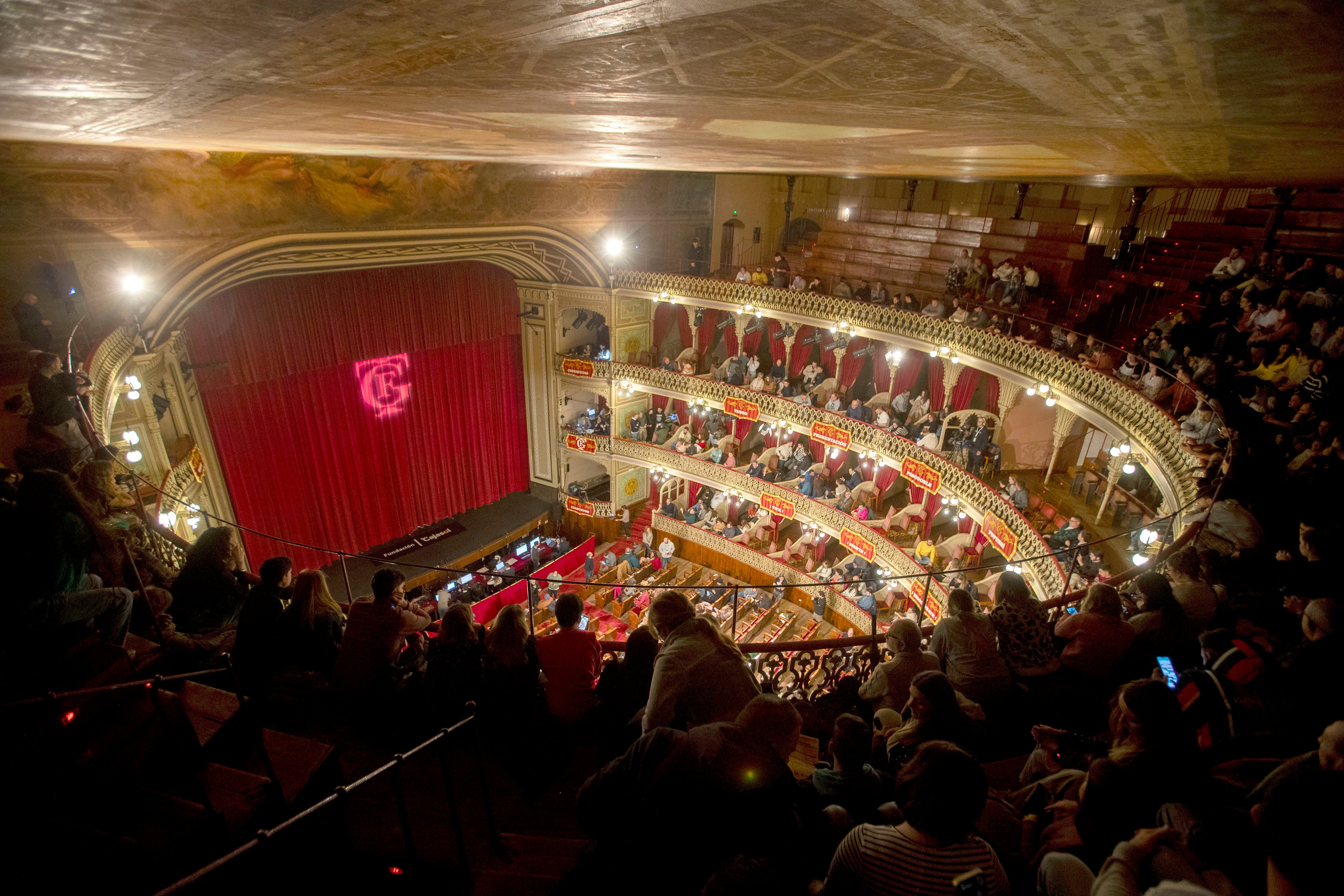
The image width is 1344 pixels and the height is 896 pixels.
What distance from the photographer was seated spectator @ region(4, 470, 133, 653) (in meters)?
3.31

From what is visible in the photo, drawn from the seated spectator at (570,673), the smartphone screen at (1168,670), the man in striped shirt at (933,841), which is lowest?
the seated spectator at (570,673)

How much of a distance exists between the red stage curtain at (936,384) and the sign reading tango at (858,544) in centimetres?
323

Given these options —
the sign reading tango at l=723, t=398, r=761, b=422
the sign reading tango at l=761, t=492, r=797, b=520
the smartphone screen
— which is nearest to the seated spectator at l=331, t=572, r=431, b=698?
the smartphone screen

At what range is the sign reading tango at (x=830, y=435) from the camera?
45.9ft

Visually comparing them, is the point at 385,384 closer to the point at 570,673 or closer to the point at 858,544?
the point at 858,544

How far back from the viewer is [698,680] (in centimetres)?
314

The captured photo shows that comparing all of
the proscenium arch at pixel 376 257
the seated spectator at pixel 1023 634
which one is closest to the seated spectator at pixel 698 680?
the seated spectator at pixel 1023 634

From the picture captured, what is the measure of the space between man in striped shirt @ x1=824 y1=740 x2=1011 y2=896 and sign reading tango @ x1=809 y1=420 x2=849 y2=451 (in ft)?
40.3

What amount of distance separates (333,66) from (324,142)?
3378 millimetres

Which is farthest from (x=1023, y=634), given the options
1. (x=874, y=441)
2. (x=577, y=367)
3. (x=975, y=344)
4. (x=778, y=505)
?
(x=577, y=367)

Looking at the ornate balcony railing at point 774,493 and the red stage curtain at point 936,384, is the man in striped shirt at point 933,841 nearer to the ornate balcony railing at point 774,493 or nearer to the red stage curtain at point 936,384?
the ornate balcony railing at point 774,493

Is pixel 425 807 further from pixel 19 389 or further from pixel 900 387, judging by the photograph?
pixel 900 387

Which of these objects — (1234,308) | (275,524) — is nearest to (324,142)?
(1234,308)

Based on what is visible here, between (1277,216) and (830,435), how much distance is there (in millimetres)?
7929
